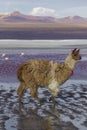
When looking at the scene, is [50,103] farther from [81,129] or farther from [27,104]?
[81,129]

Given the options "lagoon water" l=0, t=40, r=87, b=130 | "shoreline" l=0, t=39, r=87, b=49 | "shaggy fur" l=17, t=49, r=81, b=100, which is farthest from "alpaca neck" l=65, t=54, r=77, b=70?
"shoreline" l=0, t=39, r=87, b=49

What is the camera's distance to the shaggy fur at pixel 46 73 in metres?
12.7

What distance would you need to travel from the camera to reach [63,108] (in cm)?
1187

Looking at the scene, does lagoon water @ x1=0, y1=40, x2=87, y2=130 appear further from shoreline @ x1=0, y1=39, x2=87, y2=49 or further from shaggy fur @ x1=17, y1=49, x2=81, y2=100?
shoreline @ x1=0, y1=39, x2=87, y2=49

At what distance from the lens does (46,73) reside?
41.5ft

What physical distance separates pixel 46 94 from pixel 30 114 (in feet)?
9.14

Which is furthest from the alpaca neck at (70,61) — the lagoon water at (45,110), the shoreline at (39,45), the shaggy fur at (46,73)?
the shoreline at (39,45)

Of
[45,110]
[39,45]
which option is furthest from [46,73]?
[39,45]

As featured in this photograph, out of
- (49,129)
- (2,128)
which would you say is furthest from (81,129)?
(2,128)

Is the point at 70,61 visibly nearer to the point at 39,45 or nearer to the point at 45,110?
the point at 45,110

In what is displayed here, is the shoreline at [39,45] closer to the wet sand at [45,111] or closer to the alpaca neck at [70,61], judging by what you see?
the wet sand at [45,111]

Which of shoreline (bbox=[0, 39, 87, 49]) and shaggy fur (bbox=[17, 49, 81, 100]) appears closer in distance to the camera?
shaggy fur (bbox=[17, 49, 81, 100])

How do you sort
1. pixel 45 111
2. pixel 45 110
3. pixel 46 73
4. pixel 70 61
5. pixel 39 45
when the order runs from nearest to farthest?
pixel 45 111 → pixel 45 110 → pixel 46 73 → pixel 70 61 → pixel 39 45

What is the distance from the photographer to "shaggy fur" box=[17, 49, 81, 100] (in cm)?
1266
